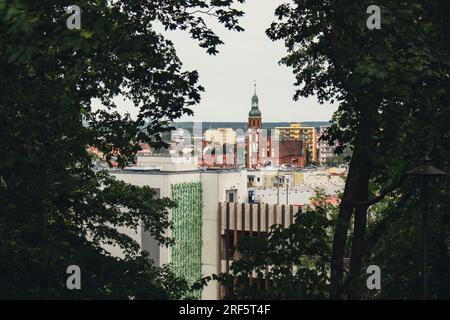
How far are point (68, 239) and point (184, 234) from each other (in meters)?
36.3

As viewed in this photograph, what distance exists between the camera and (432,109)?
12.7 meters

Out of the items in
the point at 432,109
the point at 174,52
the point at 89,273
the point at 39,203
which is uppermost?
the point at 174,52

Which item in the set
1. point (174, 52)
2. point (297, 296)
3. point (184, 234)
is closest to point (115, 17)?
point (174, 52)

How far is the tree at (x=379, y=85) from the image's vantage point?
11602 mm

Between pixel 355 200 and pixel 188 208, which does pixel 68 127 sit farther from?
pixel 188 208

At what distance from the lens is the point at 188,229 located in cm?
5200

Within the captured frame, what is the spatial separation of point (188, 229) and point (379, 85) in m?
41.1

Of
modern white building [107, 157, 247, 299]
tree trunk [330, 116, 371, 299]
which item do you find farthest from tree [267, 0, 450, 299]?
modern white building [107, 157, 247, 299]

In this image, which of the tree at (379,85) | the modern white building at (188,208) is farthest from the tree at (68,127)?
the modern white building at (188,208)

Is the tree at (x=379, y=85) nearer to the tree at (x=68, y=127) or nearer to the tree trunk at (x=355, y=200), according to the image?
the tree trunk at (x=355, y=200)

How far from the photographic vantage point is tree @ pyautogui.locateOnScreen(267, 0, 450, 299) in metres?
11.6

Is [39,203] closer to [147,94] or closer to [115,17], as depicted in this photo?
[147,94]

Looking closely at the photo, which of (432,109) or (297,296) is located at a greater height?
(432,109)
